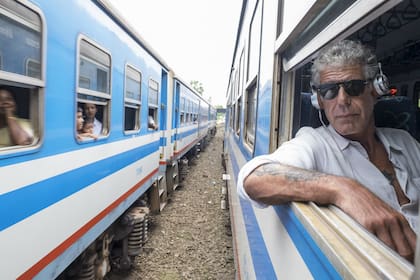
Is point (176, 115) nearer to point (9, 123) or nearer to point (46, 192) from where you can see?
point (46, 192)

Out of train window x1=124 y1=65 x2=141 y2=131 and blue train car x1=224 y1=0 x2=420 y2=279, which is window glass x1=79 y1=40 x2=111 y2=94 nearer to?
train window x1=124 y1=65 x2=141 y2=131

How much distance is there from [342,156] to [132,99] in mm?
3225

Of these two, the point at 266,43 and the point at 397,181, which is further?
the point at 266,43

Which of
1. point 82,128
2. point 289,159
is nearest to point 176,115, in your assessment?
point 82,128

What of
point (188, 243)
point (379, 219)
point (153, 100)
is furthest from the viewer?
point (153, 100)

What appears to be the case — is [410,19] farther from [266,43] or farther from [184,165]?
[184,165]

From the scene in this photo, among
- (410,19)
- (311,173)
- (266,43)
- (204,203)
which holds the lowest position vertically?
(204,203)

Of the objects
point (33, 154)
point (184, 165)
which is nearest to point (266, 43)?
point (33, 154)

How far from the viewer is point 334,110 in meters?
1.63

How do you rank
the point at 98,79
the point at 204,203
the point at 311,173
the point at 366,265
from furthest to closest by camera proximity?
the point at 204,203, the point at 98,79, the point at 311,173, the point at 366,265

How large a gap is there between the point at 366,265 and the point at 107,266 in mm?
3646

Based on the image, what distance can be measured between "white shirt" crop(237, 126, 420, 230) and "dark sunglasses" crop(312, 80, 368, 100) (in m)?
0.19

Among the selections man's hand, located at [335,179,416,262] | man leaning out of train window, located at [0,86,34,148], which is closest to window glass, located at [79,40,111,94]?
man leaning out of train window, located at [0,86,34,148]

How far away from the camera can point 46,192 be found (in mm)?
2182
